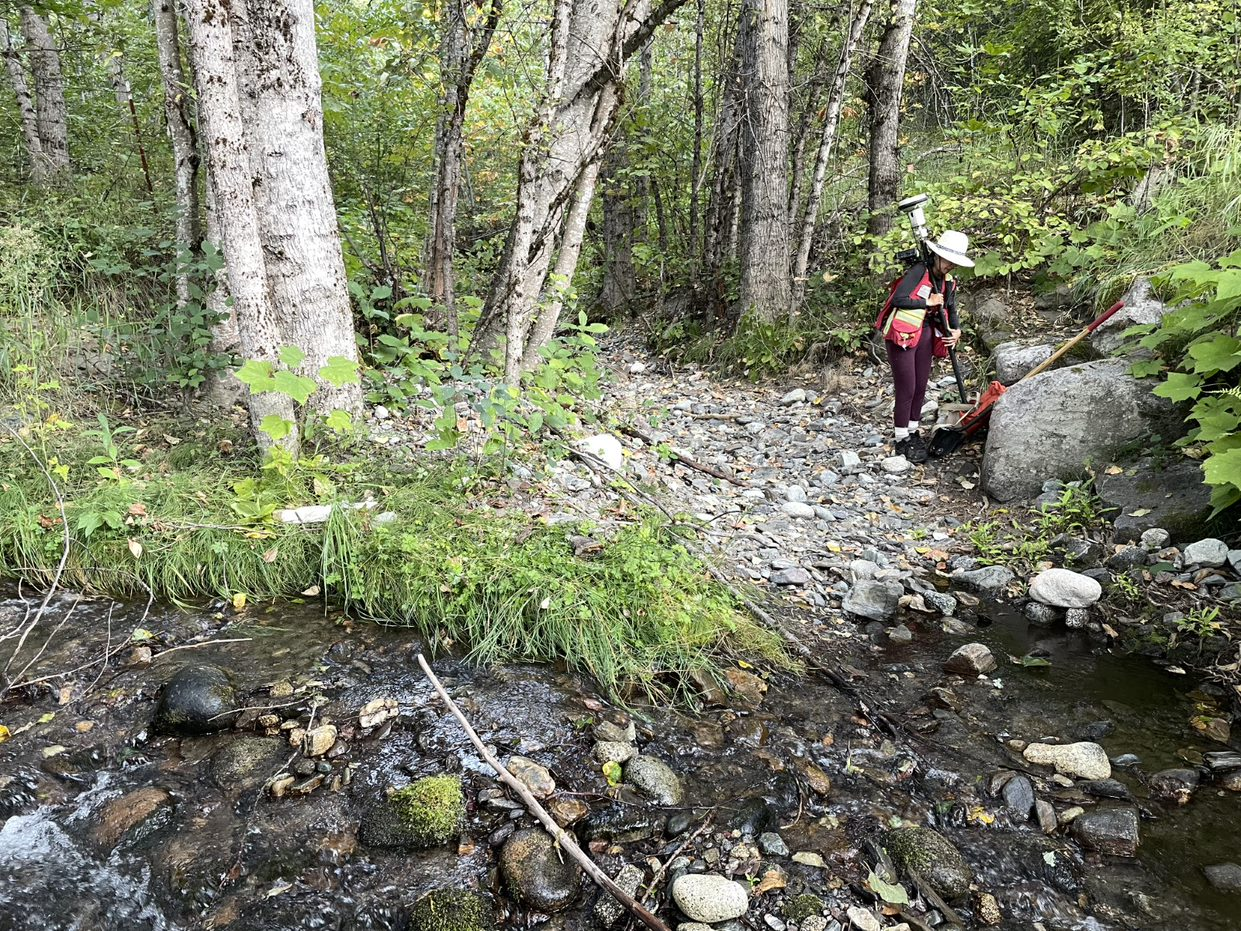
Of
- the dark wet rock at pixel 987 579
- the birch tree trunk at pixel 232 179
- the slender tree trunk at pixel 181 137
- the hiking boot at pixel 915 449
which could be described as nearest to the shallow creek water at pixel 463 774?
the dark wet rock at pixel 987 579

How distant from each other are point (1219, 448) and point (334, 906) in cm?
527

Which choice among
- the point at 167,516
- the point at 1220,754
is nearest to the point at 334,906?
the point at 167,516

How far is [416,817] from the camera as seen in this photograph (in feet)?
9.68

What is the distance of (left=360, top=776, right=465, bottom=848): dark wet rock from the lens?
9.50ft

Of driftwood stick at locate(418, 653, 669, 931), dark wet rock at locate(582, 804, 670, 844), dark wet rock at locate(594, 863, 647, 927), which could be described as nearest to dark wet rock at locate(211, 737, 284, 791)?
driftwood stick at locate(418, 653, 669, 931)

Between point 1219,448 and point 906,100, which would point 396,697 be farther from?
point 906,100

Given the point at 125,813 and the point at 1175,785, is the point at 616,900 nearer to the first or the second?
the point at 125,813

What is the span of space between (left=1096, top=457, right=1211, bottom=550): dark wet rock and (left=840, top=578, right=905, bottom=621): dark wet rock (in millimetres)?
1751

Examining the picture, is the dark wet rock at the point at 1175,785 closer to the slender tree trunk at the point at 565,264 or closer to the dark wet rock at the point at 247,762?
the dark wet rock at the point at 247,762

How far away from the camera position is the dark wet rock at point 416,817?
2896 mm

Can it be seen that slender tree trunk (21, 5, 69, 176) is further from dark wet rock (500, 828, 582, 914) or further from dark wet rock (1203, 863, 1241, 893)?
dark wet rock (1203, 863, 1241, 893)

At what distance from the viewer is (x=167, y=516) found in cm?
439

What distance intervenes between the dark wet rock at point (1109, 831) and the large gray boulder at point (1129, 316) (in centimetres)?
428

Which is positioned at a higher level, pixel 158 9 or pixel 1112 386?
pixel 158 9
